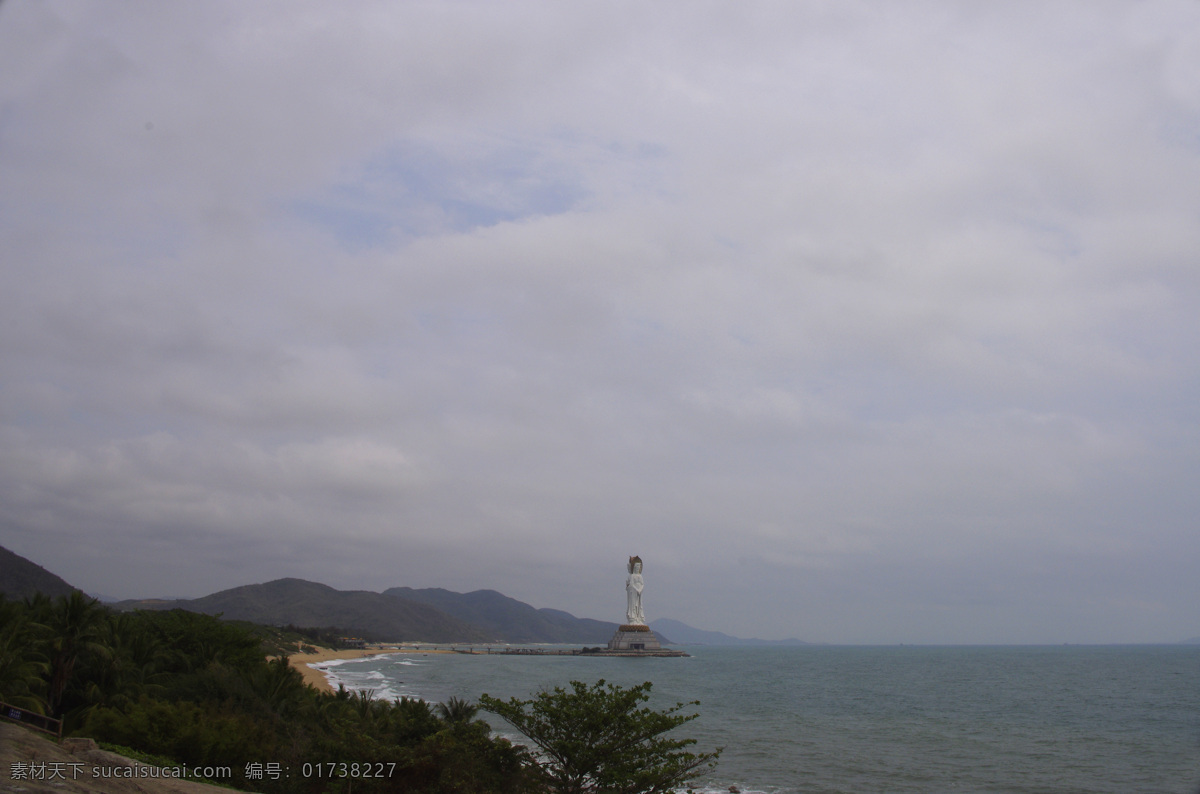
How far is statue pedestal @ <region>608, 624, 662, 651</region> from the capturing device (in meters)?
115

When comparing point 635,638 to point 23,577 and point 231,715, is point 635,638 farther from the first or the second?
point 231,715

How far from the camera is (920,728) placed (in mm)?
42219

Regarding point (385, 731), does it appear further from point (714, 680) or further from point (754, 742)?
point (714, 680)

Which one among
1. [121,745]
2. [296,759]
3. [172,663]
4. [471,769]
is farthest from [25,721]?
[172,663]

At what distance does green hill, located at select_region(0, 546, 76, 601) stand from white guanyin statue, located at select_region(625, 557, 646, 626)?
65.0m

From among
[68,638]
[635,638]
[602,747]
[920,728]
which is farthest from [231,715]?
[635,638]

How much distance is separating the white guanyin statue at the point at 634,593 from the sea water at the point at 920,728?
28.8 metres

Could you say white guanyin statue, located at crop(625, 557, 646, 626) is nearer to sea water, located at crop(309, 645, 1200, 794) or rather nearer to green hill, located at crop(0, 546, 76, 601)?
sea water, located at crop(309, 645, 1200, 794)

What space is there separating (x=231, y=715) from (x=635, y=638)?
99.9 m

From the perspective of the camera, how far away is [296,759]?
17203 mm

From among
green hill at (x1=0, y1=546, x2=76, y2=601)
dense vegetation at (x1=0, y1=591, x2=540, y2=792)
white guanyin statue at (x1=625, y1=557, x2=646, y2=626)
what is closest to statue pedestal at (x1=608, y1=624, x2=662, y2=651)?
white guanyin statue at (x1=625, y1=557, x2=646, y2=626)

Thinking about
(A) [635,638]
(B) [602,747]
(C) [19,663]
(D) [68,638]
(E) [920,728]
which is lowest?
(A) [635,638]

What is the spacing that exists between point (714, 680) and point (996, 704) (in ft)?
90.8

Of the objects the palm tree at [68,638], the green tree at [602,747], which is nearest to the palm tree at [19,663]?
the palm tree at [68,638]
